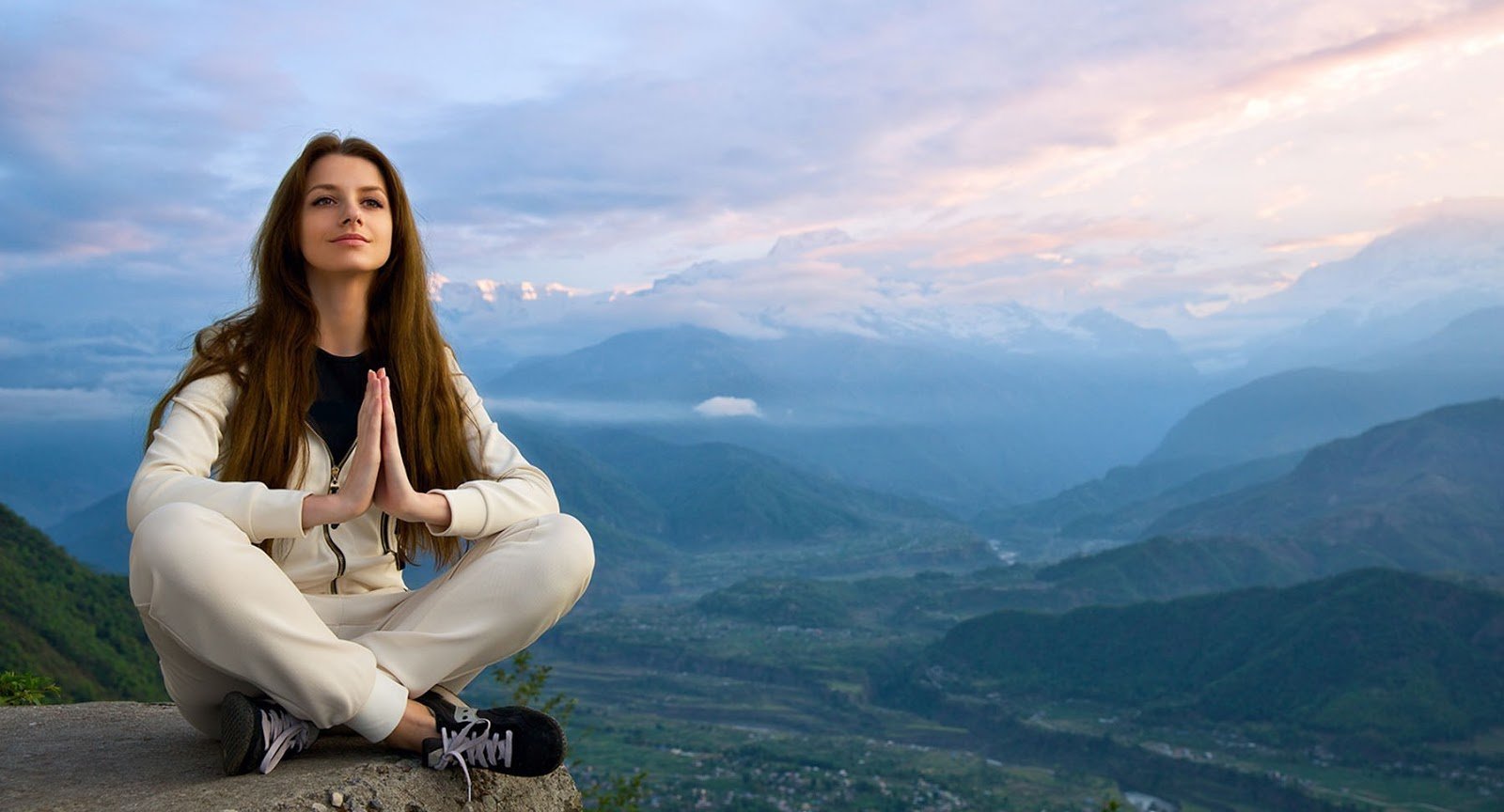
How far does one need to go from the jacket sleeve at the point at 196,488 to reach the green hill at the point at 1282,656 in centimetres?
10084

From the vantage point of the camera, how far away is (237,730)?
468cm

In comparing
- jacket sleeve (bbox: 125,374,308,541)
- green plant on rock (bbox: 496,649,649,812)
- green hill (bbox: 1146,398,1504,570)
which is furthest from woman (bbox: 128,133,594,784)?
green hill (bbox: 1146,398,1504,570)

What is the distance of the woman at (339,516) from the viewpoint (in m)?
4.52

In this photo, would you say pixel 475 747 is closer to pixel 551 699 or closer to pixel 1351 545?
pixel 551 699

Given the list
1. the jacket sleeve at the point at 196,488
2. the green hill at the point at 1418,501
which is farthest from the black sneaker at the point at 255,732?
the green hill at the point at 1418,501

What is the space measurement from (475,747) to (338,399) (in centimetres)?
173

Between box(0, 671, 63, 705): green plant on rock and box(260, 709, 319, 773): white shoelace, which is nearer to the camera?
box(260, 709, 319, 773): white shoelace

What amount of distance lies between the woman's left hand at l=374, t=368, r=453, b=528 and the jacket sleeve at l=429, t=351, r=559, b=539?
128 millimetres

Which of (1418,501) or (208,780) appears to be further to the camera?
(1418,501)

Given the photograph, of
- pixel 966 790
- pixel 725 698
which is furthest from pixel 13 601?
pixel 725 698

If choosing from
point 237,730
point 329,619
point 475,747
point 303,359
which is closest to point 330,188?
point 303,359

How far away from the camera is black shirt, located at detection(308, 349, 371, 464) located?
5230 millimetres

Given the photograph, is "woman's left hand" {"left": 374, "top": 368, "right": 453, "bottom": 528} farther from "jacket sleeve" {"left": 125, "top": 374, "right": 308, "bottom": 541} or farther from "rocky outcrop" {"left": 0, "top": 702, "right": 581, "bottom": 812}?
"rocky outcrop" {"left": 0, "top": 702, "right": 581, "bottom": 812}

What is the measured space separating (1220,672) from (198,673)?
119820 millimetres
